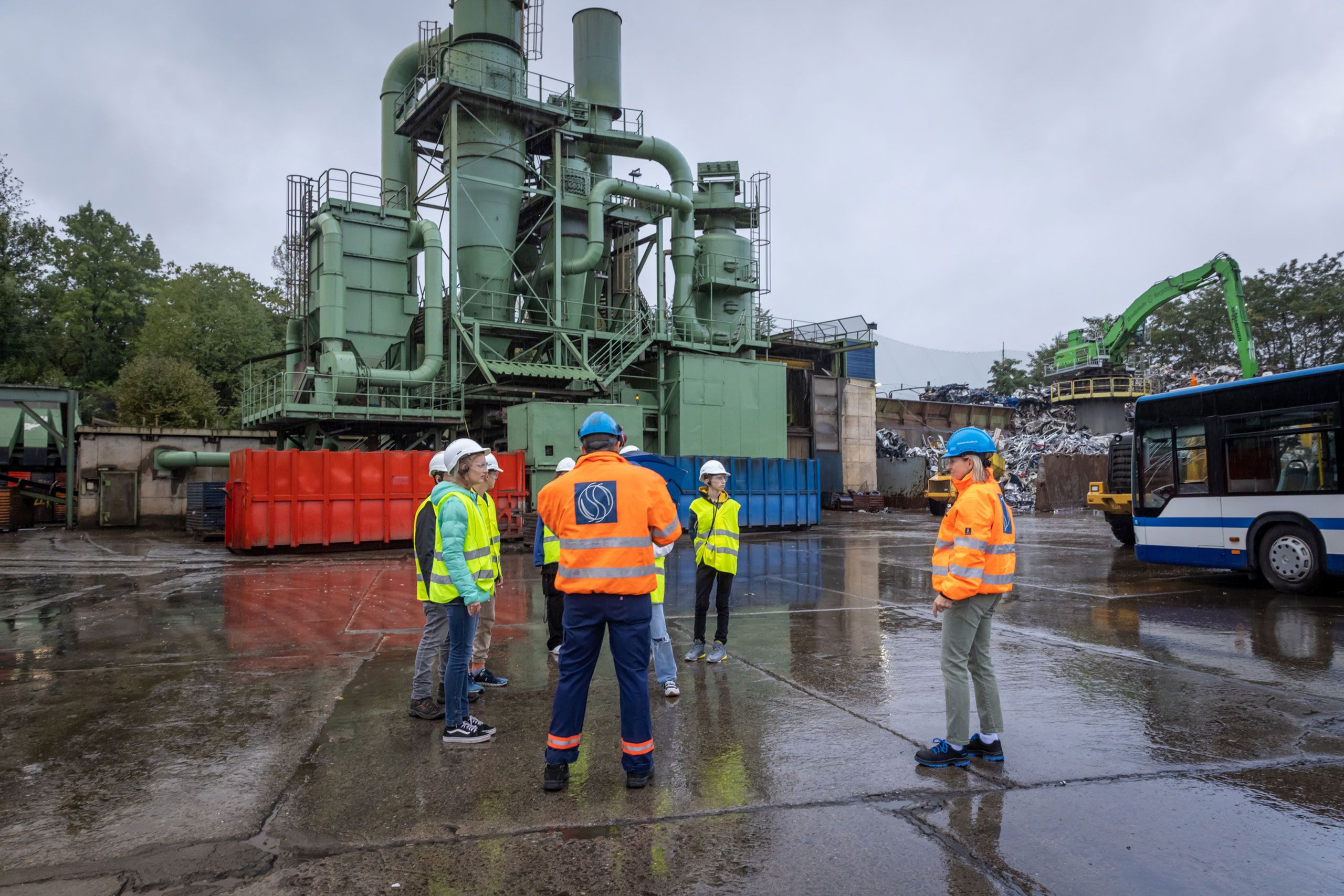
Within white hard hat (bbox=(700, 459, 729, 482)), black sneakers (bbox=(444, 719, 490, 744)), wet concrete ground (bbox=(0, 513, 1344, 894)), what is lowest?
wet concrete ground (bbox=(0, 513, 1344, 894))

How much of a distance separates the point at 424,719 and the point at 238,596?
7081 millimetres

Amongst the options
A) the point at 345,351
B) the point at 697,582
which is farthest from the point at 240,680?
the point at 345,351

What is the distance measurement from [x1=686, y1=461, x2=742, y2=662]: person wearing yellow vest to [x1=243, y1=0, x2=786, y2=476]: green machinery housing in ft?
44.6

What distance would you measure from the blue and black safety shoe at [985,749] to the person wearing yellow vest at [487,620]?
3058mm

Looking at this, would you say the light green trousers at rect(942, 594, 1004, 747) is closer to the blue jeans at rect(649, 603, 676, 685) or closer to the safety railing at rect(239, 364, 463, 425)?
the blue jeans at rect(649, 603, 676, 685)

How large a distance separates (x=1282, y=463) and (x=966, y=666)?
27.6 feet

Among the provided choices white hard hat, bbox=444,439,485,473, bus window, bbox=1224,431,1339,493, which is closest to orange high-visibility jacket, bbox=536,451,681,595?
white hard hat, bbox=444,439,485,473

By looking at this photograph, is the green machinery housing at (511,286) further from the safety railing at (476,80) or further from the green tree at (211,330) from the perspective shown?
the green tree at (211,330)

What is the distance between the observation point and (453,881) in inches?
119

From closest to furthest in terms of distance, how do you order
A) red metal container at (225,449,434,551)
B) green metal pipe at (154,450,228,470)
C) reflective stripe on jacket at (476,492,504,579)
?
reflective stripe on jacket at (476,492,504,579)
red metal container at (225,449,434,551)
green metal pipe at (154,450,228,470)

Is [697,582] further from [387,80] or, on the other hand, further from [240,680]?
[387,80]

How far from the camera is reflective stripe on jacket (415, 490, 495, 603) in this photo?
4820 mm

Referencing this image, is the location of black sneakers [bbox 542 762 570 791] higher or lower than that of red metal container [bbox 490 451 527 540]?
lower

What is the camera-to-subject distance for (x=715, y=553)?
6.74 meters
